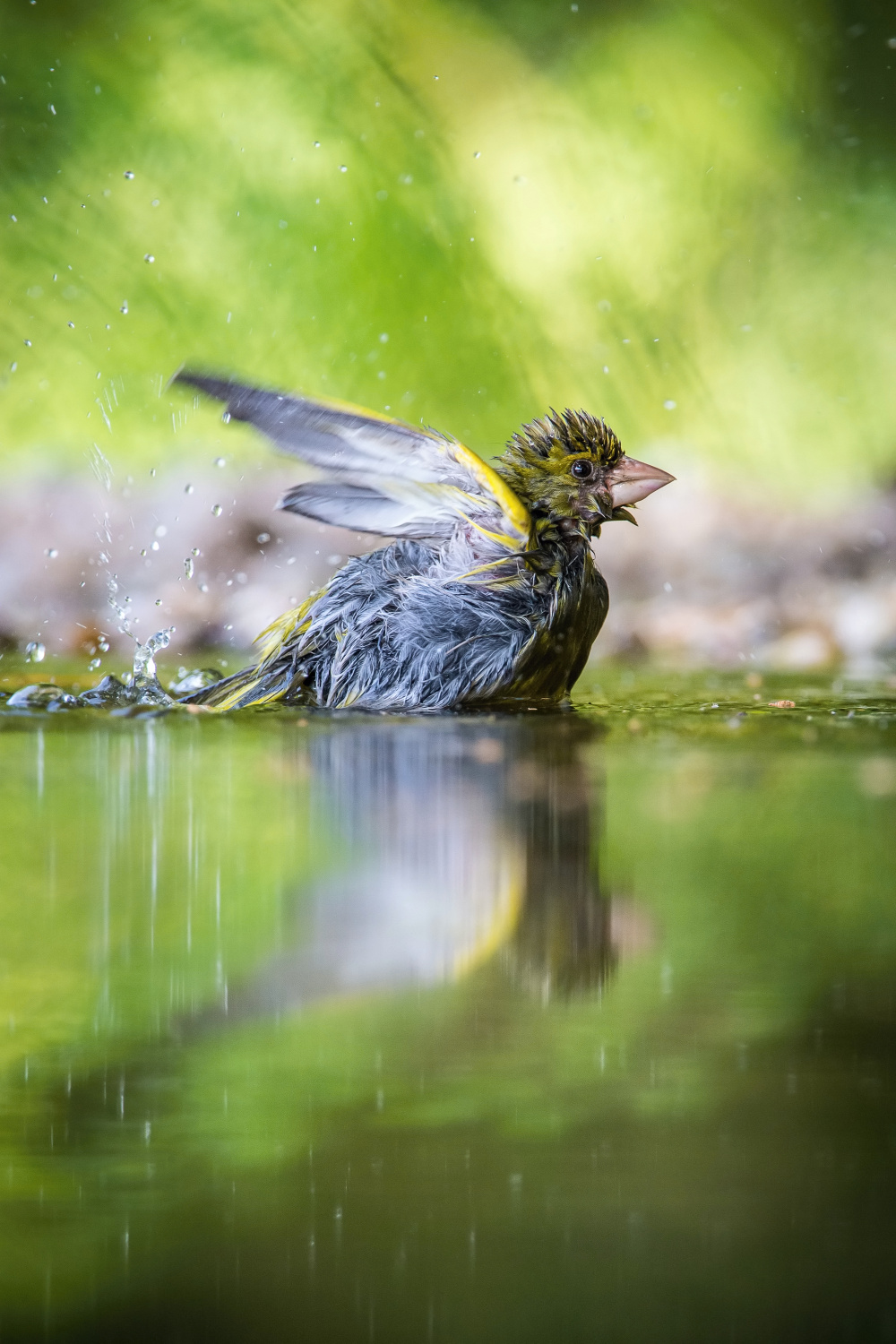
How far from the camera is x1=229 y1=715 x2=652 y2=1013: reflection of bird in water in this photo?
2.87 ft

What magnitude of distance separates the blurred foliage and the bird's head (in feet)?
5.89

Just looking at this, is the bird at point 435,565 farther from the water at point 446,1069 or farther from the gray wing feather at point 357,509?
the water at point 446,1069

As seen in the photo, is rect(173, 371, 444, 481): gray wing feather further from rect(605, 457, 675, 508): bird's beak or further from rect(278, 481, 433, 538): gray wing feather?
rect(605, 457, 675, 508): bird's beak

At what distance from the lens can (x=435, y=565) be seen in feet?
7.57

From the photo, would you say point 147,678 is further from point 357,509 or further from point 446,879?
point 446,879

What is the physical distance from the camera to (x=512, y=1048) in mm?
748

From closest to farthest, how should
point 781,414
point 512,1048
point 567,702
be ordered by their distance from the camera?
1. point 512,1048
2. point 567,702
3. point 781,414

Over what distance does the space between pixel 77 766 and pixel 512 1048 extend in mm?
998

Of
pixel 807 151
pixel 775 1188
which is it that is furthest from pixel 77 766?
pixel 807 151

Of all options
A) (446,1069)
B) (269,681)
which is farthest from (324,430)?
(446,1069)

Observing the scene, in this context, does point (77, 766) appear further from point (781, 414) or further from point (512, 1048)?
point (781, 414)

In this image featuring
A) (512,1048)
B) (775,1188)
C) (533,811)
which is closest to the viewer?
(775,1188)

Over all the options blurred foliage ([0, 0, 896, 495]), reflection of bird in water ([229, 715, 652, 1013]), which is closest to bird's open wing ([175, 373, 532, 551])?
reflection of bird in water ([229, 715, 652, 1013])

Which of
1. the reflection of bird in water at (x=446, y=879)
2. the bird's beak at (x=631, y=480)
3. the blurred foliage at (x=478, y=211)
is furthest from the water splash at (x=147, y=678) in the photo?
the blurred foliage at (x=478, y=211)
